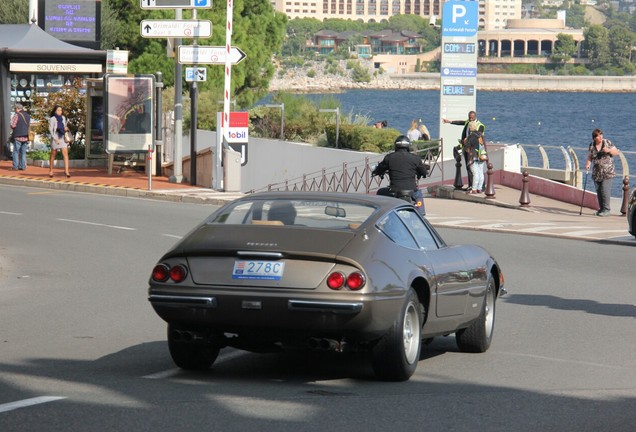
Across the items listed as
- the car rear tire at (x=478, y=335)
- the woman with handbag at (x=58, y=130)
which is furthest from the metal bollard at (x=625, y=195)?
the car rear tire at (x=478, y=335)

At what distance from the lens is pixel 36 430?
7102 mm

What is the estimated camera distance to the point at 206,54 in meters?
30.0

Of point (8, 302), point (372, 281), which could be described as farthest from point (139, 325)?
point (372, 281)

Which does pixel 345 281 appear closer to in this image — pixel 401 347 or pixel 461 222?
pixel 401 347

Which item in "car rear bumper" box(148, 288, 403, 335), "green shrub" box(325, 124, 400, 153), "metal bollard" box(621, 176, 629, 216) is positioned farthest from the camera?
"green shrub" box(325, 124, 400, 153)

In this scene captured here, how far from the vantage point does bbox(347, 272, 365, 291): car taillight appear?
866 cm

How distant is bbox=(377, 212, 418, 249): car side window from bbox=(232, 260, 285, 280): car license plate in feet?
3.17

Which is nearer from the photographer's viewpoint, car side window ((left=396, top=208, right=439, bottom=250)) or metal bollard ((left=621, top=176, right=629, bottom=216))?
car side window ((left=396, top=208, right=439, bottom=250))

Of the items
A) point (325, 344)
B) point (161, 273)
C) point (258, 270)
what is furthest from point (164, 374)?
point (325, 344)

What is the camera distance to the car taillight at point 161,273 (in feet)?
29.7

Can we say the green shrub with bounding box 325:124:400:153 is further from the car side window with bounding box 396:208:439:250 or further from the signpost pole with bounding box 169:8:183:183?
the car side window with bounding box 396:208:439:250

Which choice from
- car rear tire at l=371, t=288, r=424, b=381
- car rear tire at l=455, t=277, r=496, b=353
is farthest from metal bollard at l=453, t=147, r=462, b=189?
car rear tire at l=371, t=288, r=424, b=381

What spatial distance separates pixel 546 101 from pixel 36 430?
7280 inches

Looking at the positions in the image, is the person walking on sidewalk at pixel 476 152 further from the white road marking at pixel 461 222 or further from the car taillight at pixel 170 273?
the car taillight at pixel 170 273
